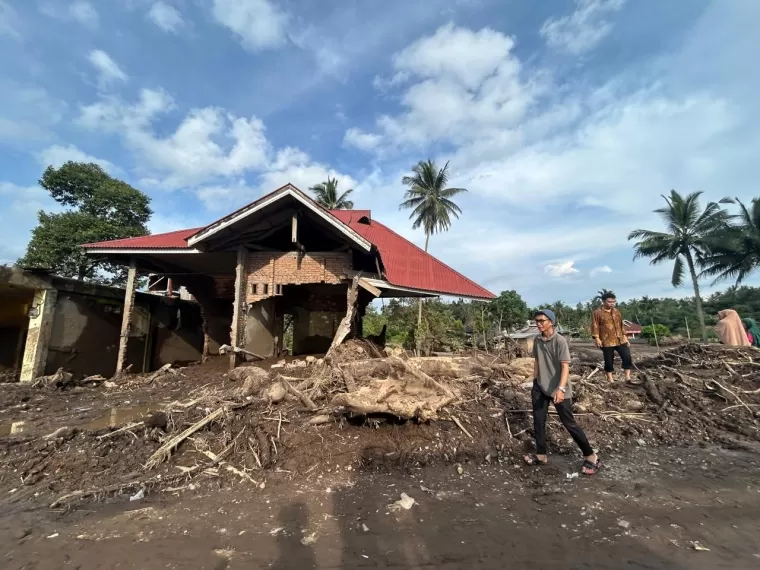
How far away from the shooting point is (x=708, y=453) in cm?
444

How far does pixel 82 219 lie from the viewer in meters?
19.8

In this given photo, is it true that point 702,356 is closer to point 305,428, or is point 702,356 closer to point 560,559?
point 560,559

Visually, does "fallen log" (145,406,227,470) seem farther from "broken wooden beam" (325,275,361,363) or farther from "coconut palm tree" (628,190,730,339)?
"coconut palm tree" (628,190,730,339)

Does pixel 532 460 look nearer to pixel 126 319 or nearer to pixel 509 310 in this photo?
pixel 126 319

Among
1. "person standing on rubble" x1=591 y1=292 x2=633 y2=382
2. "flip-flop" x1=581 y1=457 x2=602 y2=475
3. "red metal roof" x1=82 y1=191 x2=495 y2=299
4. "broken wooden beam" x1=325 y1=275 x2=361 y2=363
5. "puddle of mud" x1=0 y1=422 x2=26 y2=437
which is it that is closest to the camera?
"flip-flop" x1=581 y1=457 x2=602 y2=475

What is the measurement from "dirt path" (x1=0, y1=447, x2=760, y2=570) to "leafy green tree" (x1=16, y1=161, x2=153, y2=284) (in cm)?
2083

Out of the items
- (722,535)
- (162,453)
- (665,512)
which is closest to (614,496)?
(665,512)

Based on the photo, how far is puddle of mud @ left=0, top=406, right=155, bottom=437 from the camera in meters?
5.41

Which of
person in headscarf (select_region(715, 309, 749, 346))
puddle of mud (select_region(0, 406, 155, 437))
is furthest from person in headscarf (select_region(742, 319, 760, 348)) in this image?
puddle of mud (select_region(0, 406, 155, 437))

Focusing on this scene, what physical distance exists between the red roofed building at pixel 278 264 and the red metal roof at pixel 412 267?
4cm

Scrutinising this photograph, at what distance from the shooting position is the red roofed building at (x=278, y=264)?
29.2 feet

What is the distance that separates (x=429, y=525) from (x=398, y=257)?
9457 mm

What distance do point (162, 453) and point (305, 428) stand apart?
1598mm

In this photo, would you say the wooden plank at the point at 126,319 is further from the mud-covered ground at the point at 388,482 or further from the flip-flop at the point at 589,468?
the flip-flop at the point at 589,468
